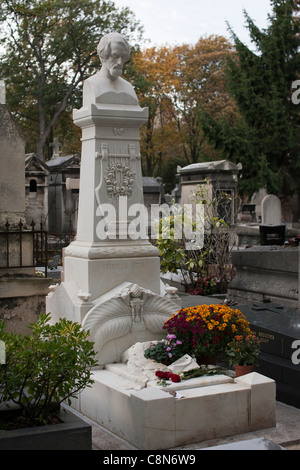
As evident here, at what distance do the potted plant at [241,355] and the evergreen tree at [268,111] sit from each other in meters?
20.8

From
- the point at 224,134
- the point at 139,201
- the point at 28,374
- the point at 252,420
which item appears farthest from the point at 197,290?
the point at 224,134

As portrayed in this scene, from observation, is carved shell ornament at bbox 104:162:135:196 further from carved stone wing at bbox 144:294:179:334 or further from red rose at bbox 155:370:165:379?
red rose at bbox 155:370:165:379

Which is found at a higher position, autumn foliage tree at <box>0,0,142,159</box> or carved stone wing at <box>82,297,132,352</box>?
autumn foliage tree at <box>0,0,142,159</box>

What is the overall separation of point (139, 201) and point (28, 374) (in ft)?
9.88

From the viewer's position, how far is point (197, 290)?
41.3 ft

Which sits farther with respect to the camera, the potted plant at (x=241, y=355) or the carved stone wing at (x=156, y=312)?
the carved stone wing at (x=156, y=312)

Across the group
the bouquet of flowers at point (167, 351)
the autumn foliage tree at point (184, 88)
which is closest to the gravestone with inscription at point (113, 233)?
the bouquet of flowers at point (167, 351)

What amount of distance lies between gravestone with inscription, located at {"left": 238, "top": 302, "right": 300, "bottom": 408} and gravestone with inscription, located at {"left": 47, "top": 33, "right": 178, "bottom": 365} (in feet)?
3.84

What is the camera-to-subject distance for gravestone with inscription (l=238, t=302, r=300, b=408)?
662 cm

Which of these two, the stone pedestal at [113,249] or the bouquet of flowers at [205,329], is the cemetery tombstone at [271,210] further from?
the bouquet of flowers at [205,329]

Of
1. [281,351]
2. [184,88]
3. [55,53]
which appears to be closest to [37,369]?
[281,351]

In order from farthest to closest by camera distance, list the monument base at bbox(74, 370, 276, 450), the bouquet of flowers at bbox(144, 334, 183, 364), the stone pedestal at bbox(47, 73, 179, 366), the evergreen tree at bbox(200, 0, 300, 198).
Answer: the evergreen tree at bbox(200, 0, 300, 198) → the stone pedestal at bbox(47, 73, 179, 366) → the bouquet of flowers at bbox(144, 334, 183, 364) → the monument base at bbox(74, 370, 276, 450)

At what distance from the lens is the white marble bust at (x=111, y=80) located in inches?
281

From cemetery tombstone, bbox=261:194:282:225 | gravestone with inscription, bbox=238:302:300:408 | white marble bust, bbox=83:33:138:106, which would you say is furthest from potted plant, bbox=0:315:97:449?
cemetery tombstone, bbox=261:194:282:225
